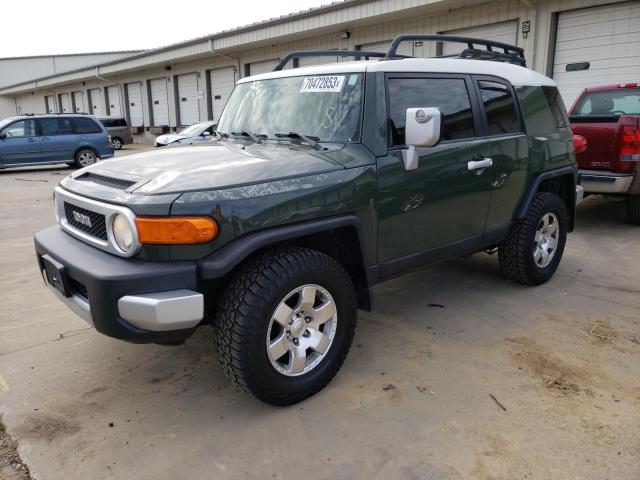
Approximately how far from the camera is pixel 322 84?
3.43 metres

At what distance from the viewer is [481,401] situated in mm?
2904

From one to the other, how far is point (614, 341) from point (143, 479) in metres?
3.19

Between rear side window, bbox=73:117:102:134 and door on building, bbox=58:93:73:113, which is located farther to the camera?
door on building, bbox=58:93:73:113

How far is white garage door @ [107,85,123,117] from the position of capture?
28.8 metres

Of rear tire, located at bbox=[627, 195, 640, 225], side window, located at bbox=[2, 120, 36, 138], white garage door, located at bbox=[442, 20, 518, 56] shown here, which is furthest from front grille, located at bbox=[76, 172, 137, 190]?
side window, located at bbox=[2, 120, 36, 138]

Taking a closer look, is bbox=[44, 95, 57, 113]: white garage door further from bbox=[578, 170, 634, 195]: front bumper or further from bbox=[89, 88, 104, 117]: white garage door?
bbox=[578, 170, 634, 195]: front bumper

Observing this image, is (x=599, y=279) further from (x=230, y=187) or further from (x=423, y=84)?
(x=230, y=187)

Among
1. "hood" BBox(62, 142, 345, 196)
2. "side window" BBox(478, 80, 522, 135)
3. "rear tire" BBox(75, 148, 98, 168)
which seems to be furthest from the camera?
"rear tire" BBox(75, 148, 98, 168)

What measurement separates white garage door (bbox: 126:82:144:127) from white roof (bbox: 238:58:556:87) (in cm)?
2466

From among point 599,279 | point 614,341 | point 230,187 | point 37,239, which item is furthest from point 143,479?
point 599,279

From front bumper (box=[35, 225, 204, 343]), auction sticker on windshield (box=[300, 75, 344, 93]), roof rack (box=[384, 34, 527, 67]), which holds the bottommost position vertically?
front bumper (box=[35, 225, 204, 343])

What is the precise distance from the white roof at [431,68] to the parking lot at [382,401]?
1.86m

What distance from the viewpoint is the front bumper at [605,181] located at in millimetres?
6379

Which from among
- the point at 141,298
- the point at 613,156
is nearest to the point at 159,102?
the point at 613,156
